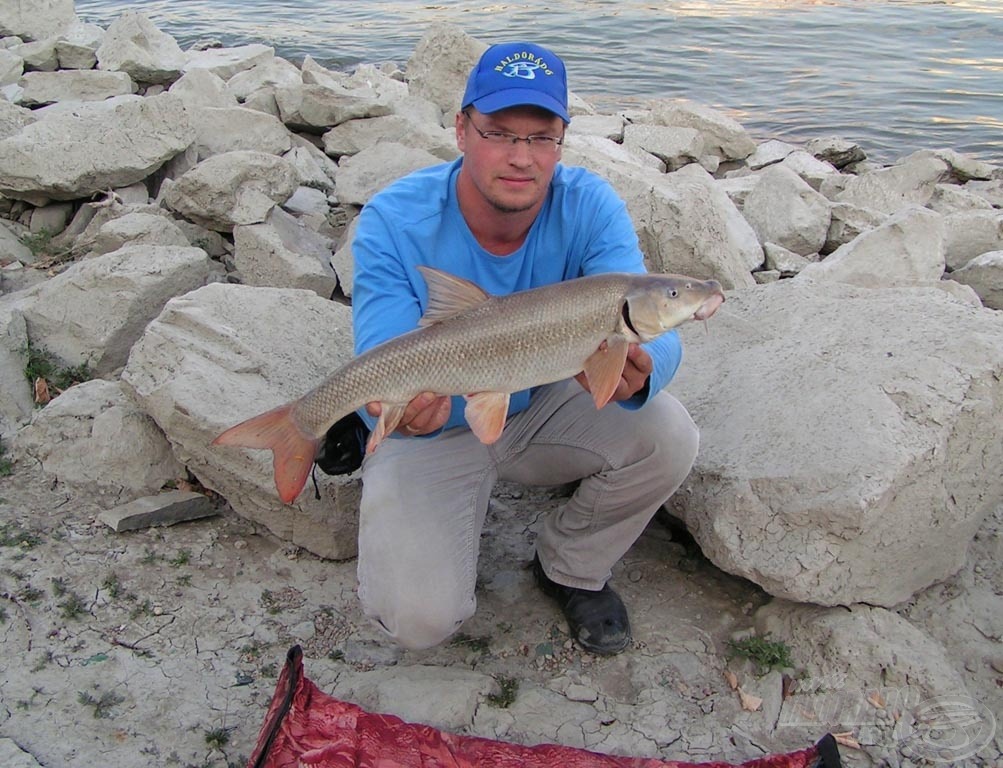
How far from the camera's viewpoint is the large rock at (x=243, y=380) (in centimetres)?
385

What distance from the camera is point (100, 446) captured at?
4199 mm

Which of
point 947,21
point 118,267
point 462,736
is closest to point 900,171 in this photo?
point 118,267

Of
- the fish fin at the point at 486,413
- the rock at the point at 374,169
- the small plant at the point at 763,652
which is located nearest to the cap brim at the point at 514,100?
the fish fin at the point at 486,413

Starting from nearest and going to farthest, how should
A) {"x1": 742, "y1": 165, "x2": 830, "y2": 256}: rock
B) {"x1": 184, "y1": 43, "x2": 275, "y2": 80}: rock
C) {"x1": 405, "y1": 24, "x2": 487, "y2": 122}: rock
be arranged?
1. {"x1": 742, "y1": 165, "x2": 830, "y2": 256}: rock
2. {"x1": 405, "y1": 24, "x2": 487, "y2": 122}: rock
3. {"x1": 184, "y1": 43, "x2": 275, "y2": 80}: rock

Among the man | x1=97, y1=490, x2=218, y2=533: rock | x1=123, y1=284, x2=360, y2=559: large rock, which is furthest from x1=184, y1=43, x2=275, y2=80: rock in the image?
the man

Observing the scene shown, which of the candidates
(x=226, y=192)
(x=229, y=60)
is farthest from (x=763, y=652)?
(x=229, y=60)

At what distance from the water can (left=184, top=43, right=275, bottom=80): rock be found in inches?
106

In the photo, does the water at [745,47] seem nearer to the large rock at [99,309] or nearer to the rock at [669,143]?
the rock at [669,143]

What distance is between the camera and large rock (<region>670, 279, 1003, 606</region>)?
135 inches

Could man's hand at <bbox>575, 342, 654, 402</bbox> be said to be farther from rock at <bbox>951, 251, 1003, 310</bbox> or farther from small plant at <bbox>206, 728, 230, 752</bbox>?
rock at <bbox>951, 251, 1003, 310</bbox>

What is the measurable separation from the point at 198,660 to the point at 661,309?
2.10 meters

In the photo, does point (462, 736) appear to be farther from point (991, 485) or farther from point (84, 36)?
point (84, 36)

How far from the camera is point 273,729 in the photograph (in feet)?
9.41

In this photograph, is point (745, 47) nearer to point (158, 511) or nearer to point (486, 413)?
point (158, 511)
